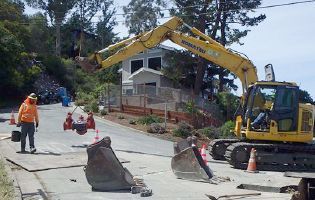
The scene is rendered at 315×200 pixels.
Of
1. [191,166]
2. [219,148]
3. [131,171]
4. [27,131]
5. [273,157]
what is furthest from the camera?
[219,148]

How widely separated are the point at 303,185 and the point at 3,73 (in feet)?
132

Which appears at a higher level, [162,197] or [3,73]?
[3,73]

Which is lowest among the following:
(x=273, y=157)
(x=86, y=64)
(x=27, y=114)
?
(x=273, y=157)

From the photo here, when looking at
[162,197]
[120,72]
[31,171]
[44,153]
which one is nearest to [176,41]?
[44,153]

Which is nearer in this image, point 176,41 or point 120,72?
point 176,41

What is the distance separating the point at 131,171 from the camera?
1460cm

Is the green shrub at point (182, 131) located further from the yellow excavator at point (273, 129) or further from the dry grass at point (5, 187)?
the dry grass at point (5, 187)

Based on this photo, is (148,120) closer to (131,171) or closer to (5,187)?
(131,171)

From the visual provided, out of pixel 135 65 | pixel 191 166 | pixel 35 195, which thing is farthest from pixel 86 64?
pixel 135 65

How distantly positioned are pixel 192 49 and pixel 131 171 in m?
7.87

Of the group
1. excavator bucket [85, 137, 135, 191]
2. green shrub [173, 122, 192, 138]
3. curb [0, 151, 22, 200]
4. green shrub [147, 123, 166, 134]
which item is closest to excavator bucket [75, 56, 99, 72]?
curb [0, 151, 22, 200]

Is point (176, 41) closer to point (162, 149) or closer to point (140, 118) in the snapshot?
point (162, 149)

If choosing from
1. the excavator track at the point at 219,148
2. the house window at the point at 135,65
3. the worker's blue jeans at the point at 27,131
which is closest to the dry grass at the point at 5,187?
the worker's blue jeans at the point at 27,131

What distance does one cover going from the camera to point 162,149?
21.5 m
